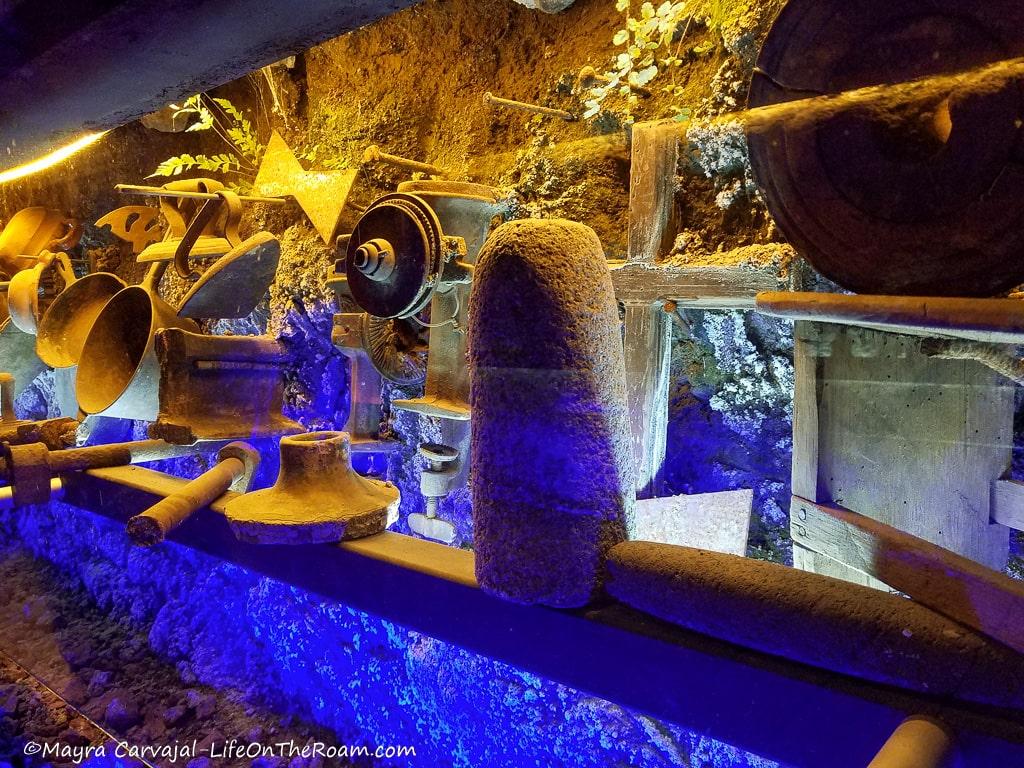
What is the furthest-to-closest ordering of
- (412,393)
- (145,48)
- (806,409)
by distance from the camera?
(412,393)
(806,409)
(145,48)

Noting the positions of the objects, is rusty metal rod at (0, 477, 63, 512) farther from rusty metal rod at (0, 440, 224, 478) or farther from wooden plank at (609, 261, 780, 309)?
wooden plank at (609, 261, 780, 309)

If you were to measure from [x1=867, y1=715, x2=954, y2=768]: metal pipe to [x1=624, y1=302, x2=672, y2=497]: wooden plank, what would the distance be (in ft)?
3.87

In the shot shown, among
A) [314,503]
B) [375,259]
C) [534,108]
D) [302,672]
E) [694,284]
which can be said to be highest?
[534,108]

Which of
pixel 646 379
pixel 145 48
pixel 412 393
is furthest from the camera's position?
pixel 412 393

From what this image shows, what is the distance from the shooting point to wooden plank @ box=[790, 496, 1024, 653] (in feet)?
2.34

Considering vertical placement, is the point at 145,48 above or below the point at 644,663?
above

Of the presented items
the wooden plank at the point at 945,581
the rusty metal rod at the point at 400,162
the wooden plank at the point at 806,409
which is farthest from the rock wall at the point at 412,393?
the wooden plank at the point at 945,581

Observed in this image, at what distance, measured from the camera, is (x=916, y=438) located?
4.42 ft

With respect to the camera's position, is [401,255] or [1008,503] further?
[401,255]

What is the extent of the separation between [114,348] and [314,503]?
2.14 metres

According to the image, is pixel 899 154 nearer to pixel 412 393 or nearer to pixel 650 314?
pixel 650 314

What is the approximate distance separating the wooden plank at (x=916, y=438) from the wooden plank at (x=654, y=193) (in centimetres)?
66

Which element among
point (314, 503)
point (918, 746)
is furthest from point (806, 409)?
point (314, 503)

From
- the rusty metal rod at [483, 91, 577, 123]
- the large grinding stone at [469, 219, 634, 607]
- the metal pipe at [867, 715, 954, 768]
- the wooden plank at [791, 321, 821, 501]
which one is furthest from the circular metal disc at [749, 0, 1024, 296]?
the rusty metal rod at [483, 91, 577, 123]
